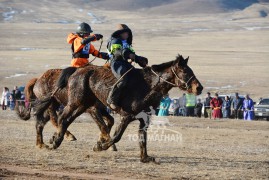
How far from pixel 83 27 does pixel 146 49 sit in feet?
273

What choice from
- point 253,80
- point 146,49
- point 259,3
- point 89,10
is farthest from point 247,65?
point 259,3

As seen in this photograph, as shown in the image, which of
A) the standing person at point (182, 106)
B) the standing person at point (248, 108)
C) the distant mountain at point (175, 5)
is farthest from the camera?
the distant mountain at point (175, 5)

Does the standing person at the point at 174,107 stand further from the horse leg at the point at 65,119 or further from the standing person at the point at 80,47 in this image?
the horse leg at the point at 65,119

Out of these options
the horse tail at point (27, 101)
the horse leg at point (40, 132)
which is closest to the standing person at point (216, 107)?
the horse tail at point (27, 101)

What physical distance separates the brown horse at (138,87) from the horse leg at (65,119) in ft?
0.29

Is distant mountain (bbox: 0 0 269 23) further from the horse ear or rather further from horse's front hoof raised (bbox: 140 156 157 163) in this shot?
horse's front hoof raised (bbox: 140 156 157 163)

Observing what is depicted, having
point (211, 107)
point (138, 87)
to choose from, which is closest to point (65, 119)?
point (138, 87)

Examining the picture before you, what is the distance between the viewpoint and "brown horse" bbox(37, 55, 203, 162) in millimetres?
13828

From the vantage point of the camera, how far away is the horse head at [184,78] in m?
13.7

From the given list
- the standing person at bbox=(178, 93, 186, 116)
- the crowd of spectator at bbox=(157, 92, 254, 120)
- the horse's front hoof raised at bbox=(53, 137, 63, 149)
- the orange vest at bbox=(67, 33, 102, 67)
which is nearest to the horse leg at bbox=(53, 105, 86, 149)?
the horse's front hoof raised at bbox=(53, 137, 63, 149)

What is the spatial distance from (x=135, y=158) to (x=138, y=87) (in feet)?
4.75

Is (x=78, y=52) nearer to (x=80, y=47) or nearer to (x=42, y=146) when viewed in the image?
(x=80, y=47)

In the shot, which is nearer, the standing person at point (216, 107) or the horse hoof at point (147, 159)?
the horse hoof at point (147, 159)

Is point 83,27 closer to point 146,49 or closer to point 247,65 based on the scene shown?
point 247,65
